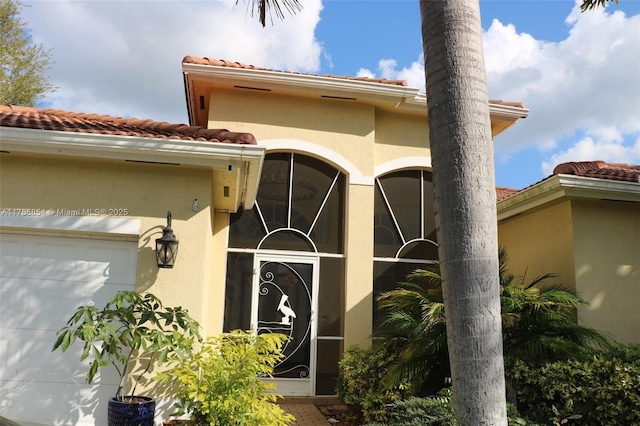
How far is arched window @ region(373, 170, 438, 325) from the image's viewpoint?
10906 mm

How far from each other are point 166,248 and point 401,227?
5.81 meters

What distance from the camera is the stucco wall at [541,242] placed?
28.6 ft

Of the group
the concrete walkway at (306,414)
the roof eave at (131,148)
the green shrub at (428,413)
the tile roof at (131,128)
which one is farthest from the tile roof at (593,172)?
the concrete walkway at (306,414)

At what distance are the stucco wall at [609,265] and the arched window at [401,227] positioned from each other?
319cm

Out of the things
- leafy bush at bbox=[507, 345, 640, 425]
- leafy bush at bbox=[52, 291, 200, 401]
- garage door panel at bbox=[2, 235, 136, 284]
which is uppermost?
garage door panel at bbox=[2, 235, 136, 284]

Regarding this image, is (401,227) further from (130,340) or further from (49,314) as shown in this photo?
(49,314)

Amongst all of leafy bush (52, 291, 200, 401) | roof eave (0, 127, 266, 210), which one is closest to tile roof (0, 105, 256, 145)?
roof eave (0, 127, 266, 210)

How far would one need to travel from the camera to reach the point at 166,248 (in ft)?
22.3

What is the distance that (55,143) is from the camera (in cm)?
662

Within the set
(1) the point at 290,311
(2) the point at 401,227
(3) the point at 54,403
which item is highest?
(2) the point at 401,227

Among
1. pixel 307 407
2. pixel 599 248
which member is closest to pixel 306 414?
pixel 307 407

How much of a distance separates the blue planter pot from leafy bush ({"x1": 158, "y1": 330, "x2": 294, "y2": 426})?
0.42 m

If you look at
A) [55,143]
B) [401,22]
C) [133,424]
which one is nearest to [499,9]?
[401,22]

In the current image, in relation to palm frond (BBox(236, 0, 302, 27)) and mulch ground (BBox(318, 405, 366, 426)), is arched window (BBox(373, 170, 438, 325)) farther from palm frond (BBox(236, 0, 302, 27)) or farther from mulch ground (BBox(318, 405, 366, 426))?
palm frond (BBox(236, 0, 302, 27))
